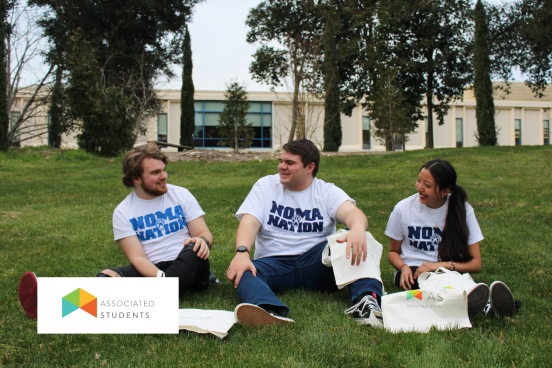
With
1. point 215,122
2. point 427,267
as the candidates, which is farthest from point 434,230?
point 215,122

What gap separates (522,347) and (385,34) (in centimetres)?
2507

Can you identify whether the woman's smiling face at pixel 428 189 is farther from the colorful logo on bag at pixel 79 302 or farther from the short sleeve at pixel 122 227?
the colorful logo on bag at pixel 79 302

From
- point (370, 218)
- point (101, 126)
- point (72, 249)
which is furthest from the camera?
point (101, 126)

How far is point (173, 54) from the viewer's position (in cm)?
2805

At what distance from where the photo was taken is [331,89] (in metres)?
24.2

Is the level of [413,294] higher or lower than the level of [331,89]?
lower

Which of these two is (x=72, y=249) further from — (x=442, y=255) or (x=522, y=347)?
(x=522, y=347)

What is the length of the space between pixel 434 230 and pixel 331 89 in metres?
21.3

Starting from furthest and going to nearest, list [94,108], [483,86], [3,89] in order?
[483,86], [3,89], [94,108]

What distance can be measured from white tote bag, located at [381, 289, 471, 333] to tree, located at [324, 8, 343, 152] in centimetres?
2149

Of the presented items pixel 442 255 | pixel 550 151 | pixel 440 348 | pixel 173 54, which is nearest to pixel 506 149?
pixel 550 151

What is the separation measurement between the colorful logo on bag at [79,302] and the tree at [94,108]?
16.7 metres

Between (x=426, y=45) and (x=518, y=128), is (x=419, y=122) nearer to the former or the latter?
(x=518, y=128)

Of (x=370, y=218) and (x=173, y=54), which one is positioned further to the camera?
(x=173, y=54)
